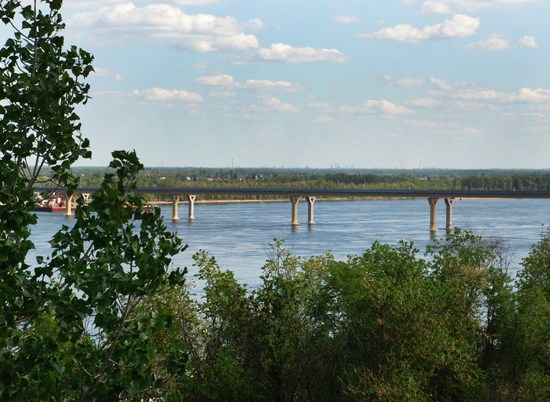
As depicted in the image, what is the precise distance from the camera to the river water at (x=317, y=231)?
68.2m

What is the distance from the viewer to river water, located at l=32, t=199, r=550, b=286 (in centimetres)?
6819

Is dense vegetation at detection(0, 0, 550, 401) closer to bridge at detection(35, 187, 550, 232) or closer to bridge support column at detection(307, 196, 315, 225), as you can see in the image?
bridge at detection(35, 187, 550, 232)

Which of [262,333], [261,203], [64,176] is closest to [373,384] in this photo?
[262,333]

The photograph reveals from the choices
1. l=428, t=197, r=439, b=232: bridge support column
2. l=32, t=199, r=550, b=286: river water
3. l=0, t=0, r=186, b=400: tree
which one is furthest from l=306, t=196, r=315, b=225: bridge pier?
l=0, t=0, r=186, b=400: tree

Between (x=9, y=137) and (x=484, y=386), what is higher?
(x=9, y=137)

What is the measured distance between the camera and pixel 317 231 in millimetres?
99688

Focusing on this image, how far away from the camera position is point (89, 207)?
7867 mm

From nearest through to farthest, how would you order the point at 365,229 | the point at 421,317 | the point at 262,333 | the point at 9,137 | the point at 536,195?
the point at 9,137, the point at 421,317, the point at 262,333, the point at 365,229, the point at 536,195

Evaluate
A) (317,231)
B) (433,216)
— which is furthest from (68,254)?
(433,216)

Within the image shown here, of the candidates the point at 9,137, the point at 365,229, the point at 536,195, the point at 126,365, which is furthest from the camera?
the point at 536,195

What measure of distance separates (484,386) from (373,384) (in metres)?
3.34

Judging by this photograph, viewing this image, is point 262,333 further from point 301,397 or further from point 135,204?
point 135,204

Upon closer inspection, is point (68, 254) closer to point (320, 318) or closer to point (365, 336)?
point (365, 336)

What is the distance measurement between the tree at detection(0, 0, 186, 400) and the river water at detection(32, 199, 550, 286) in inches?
1567
